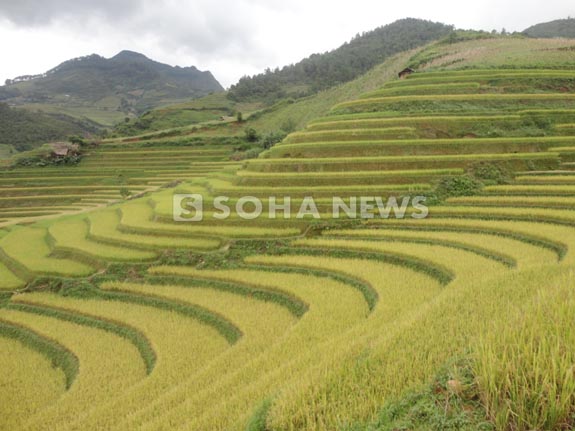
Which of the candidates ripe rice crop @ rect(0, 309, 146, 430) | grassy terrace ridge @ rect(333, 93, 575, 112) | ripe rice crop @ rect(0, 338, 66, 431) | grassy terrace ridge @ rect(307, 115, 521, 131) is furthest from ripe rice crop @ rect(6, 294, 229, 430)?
grassy terrace ridge @ rect(333, 93, 575, 112)

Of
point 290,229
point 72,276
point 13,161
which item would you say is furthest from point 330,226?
point 13,161

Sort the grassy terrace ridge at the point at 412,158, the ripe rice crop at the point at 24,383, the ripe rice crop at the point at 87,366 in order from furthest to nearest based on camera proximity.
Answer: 1. the grassy terrace ridge at the point at 412,158
2. the ripe rice crop at the point at 24,383
3. the ripe rice crop at the point at 87,366

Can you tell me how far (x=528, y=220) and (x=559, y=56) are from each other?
25.3 meters

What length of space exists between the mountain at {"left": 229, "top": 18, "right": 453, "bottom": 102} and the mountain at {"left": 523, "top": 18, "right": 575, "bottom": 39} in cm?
2133

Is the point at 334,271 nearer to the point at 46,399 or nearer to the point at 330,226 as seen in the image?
the point at 330,226

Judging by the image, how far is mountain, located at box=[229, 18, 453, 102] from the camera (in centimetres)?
8531

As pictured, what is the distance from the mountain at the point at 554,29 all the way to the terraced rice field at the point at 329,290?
86504 millimetres

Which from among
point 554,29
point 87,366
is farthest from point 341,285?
point 554,29

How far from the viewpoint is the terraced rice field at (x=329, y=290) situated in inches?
130

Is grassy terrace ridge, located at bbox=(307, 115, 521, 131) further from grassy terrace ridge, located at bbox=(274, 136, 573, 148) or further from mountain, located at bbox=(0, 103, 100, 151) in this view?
mountain, located at bbox=(0, 103, 100, 151)

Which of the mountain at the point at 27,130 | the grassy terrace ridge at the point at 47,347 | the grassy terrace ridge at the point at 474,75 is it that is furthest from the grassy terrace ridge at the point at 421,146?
the mountain at the point at 27,130

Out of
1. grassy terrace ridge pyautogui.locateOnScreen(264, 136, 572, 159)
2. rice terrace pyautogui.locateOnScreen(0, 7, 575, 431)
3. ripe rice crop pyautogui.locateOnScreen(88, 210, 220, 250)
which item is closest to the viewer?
rice terrace pyautogui.locateOnScreen(0, 7, 575, 431)

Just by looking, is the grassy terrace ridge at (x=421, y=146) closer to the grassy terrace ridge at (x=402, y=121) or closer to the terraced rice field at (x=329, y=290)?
the terraced rice field at (x=329, y=290)

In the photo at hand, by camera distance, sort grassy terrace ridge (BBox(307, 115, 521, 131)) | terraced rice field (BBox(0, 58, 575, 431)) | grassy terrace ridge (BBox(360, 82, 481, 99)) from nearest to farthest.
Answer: terraced rice field (BBox(0, 58, 575, 431)) → grassy terrace ridge (BBox(307, 115, 521, 131)) → grassy terrace ridge (BBox(360, 82, 481, 99))
